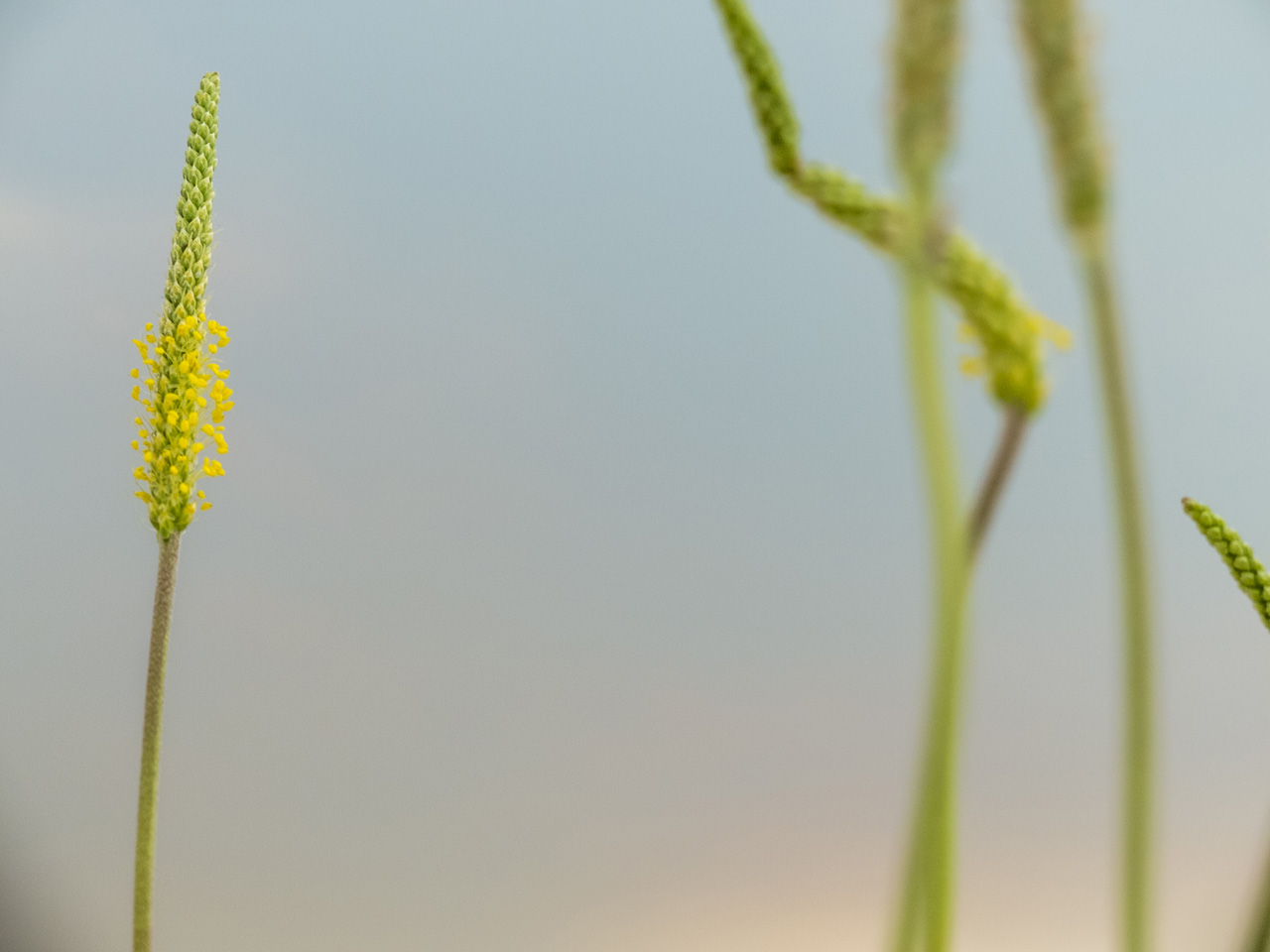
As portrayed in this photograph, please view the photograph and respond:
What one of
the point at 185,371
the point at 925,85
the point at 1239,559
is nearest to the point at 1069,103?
the point at 925,85

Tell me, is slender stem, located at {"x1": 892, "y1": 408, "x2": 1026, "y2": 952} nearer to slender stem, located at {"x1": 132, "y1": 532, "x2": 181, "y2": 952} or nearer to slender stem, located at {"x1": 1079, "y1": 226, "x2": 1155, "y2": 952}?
slender stem, located at {"x1": 1079, "y1": 226, "x2": 1155, "y2": 952}

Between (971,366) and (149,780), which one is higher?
(971,366)

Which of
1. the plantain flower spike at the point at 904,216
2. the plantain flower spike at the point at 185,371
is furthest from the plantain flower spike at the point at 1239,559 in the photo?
the plantain flower spike at the point at 185,371

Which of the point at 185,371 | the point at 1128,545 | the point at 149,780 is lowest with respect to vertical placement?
the point at 149,780

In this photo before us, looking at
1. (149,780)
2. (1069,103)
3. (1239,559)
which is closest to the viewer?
(1069,103)

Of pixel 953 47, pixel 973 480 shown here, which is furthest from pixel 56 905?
pixel 953 47

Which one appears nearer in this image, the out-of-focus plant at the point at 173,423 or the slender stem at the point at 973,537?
the slender stem at the point at 973,537

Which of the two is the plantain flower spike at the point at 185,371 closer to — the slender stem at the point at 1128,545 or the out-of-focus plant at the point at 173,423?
the out-of-focus plant at the point at 173,423

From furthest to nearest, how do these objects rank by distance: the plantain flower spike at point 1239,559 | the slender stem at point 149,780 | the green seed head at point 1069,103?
the slender stem at point 149,780
the plantain flower spike at point 1239,559
the green seed head at point 1069,103

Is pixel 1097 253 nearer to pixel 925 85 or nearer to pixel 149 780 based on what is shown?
pixel 925 85
